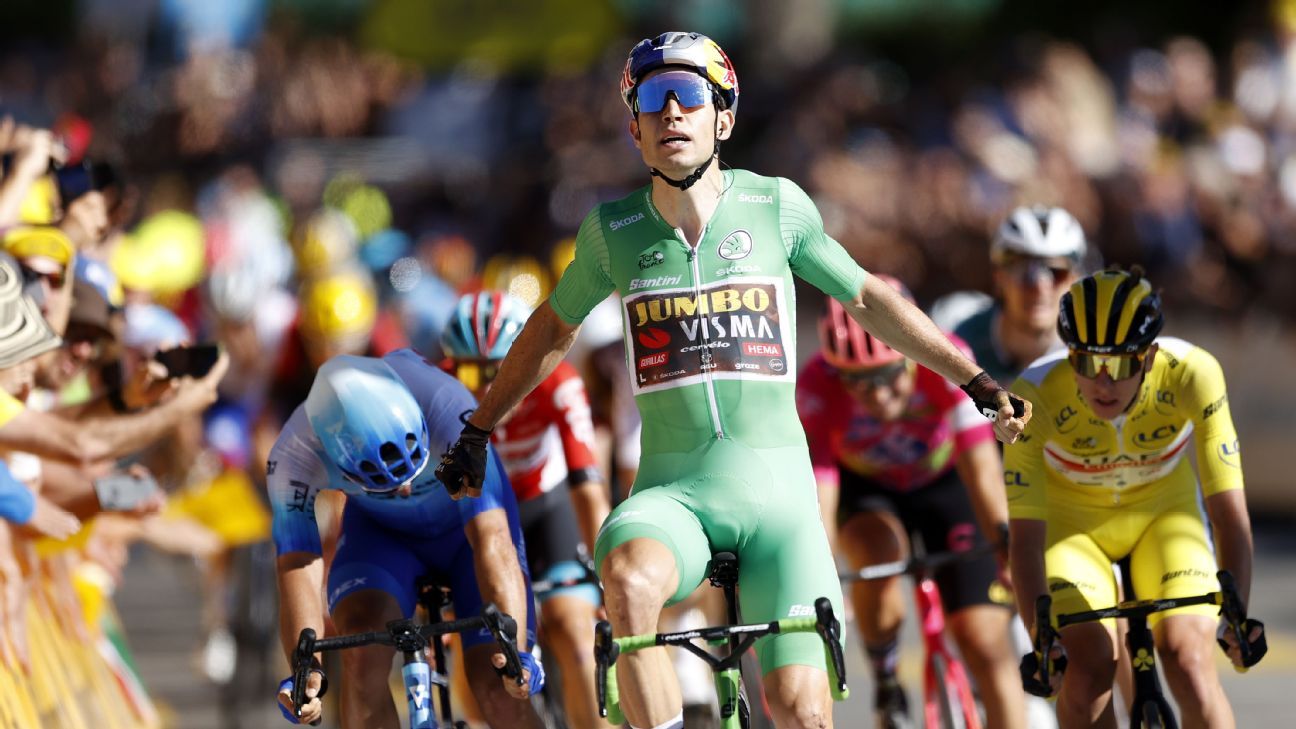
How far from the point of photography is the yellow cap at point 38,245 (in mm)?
8477

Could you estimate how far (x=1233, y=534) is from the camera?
6.98 m

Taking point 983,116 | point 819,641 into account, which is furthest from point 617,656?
point 983,116

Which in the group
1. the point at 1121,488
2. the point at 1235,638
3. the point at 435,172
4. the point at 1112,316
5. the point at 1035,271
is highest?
the point at 435,172

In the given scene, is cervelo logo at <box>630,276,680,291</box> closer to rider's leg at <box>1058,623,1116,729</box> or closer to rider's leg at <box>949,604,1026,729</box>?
rider's leg at <box>1058,623,1116,729</box>

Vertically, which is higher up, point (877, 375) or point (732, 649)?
point (877, 375)

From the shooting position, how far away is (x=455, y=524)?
24.2 ft

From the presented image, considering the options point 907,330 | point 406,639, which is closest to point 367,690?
point 406,639

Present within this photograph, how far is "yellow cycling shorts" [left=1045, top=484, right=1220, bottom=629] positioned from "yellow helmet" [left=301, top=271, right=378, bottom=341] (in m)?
5.35

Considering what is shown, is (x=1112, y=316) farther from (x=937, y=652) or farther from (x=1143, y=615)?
(x=937, y=652)

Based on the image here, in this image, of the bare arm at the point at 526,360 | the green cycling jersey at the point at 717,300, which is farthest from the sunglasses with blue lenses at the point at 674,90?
the bare arm at the point at 526,360

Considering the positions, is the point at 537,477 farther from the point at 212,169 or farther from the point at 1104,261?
the point at 212,169

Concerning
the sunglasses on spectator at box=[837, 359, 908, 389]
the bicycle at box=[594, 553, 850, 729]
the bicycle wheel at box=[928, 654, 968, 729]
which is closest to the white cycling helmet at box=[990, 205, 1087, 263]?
the sunglasses on spectator at box=[837, 359, 908, 389]

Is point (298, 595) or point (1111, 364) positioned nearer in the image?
point (298, 595)

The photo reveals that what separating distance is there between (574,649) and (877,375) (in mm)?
1676
